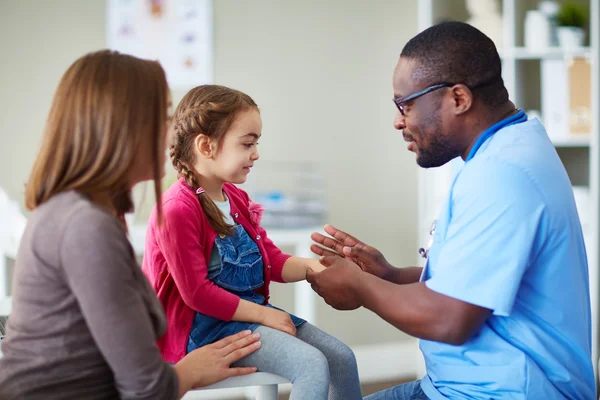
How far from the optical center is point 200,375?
1136mm

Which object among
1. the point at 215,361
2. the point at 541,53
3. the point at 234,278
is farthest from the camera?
the point at 541,53

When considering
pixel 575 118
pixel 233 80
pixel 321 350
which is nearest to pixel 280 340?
pixel 321 350

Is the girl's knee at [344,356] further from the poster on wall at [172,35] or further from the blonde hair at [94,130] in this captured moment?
the poster on wall at [172,35]

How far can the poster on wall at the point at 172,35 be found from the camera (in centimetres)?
292

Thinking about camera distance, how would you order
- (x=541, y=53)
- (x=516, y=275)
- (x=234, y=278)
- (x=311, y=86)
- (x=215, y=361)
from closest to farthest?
(x=516, y=275) → (x=215, y=361) → (x=234, y=278) → (x=541, y=53) → (x=311, y=86)

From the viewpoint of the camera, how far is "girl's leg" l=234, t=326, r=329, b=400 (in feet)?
4.00

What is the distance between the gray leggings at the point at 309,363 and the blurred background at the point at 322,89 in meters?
1.30

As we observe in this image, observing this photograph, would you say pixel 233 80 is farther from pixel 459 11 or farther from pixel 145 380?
pixel 145 380

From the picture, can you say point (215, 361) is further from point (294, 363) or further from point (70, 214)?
point (70, 214)

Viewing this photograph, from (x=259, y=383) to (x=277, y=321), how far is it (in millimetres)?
135

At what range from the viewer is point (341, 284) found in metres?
1.25

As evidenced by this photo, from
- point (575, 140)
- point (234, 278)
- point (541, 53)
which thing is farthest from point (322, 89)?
point (234, 278)

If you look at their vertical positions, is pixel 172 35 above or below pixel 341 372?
above

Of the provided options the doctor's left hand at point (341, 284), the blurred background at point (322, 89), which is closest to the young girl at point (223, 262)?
the doctor's left hand at point (341, 284)
